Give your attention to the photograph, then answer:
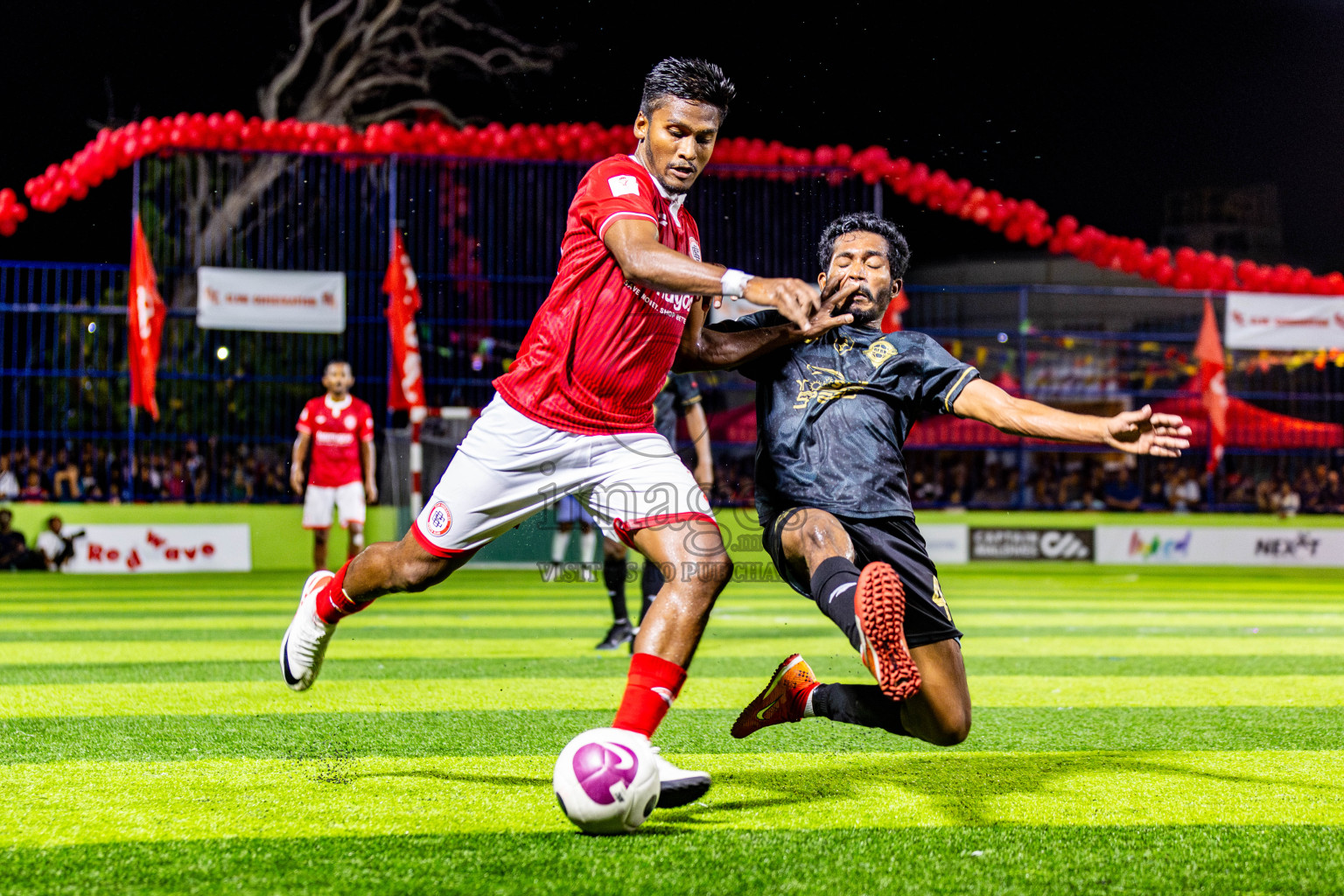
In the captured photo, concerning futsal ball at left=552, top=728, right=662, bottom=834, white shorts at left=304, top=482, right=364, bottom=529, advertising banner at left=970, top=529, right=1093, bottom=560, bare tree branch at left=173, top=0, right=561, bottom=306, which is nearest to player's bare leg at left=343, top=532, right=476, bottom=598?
futsal ball at left=552, top=728, right=662, bottom=834

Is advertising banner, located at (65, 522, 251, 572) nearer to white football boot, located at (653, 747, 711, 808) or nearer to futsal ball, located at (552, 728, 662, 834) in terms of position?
white football boot, located at (653, 747, 711, 808)

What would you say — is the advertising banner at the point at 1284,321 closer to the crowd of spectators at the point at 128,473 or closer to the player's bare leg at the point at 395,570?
the crowd of spectators at the point at 128,473

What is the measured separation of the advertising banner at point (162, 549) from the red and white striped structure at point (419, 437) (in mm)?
2434

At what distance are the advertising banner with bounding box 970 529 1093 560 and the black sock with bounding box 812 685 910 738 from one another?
45.6 feet

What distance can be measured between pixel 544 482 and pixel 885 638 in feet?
3.55

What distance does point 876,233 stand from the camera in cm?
388

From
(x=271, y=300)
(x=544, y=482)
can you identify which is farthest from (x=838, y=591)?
(x=271, y=300)

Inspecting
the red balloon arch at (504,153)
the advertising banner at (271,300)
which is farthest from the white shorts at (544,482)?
the advertising banner at (271,300)

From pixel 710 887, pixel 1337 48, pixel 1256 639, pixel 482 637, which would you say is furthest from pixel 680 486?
pixel 1337 48

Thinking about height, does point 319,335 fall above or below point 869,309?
above

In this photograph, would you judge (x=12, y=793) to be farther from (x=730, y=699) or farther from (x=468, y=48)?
(x=468, y=48)

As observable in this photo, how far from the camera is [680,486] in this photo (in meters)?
3.27

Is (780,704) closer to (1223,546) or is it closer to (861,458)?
(861,458)

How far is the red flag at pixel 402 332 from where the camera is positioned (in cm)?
1399
